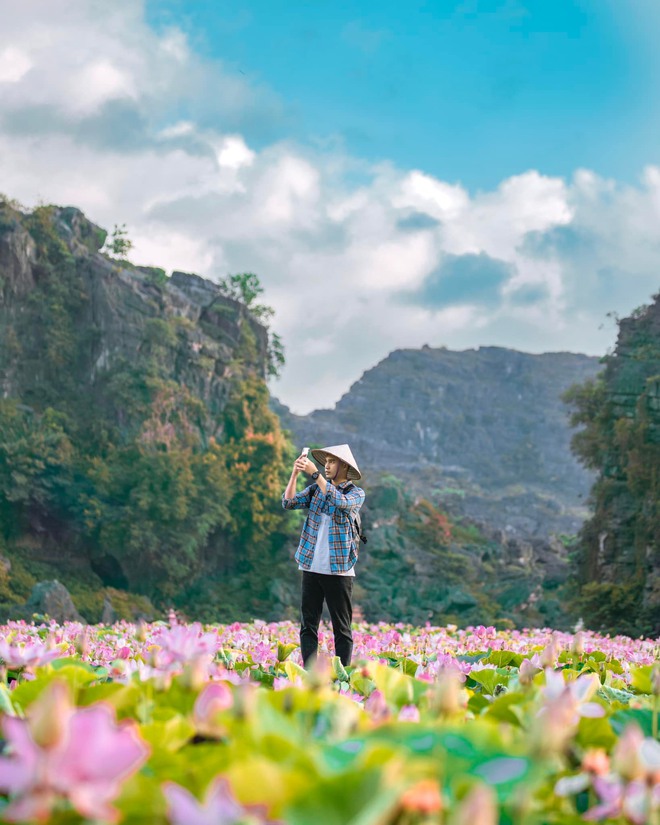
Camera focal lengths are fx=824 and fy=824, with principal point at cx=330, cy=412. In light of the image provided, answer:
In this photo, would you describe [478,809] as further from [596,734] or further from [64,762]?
[596,734]

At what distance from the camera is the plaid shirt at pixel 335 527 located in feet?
18.0

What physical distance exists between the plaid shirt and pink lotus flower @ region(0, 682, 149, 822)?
444 centimetres

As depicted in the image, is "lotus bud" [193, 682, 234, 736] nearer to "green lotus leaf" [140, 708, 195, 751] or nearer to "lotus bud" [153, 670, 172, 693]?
"green lotus leaf" [140, 708, 195, 751]

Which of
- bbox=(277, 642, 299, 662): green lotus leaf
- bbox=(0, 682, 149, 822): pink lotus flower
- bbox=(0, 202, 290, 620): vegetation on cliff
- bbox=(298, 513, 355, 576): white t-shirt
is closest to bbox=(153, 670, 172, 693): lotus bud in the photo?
bbox=(0, 682, 149, 822): pink lotus flower

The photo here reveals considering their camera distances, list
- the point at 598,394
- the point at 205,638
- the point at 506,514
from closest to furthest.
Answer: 1. the point at 205,638
2. the point at 598,394
3. the point at 506,514

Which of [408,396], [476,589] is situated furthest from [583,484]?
[476,589]

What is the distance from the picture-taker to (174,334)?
86.1ft

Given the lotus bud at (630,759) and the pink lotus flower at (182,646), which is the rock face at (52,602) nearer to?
the pink lotus flower at (182,646)

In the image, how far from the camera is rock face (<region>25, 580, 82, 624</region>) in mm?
15906

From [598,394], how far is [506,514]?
129 feet

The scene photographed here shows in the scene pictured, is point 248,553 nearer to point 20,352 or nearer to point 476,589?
point 476,589

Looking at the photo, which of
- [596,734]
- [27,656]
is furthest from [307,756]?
[27,656]

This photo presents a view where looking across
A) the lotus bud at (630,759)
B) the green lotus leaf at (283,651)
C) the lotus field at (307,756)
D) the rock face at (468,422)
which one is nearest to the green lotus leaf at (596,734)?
the lotus field at (307,756)

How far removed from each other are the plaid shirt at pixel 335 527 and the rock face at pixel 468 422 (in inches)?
2487
